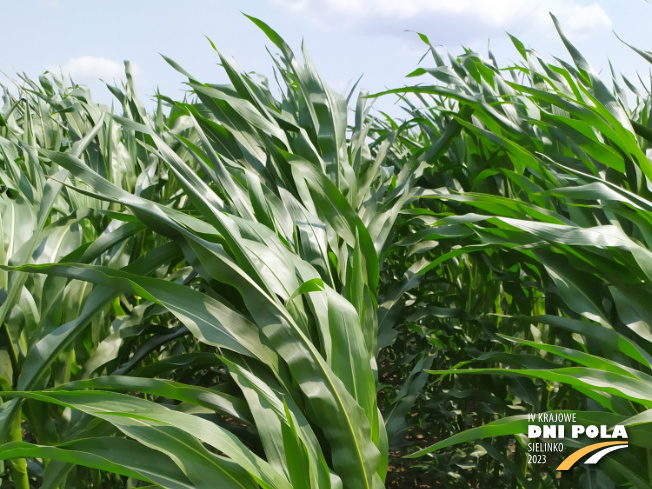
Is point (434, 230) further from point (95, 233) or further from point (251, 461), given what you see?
point (95, 233)

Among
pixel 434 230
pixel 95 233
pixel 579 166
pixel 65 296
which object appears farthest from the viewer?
pixel 95 233

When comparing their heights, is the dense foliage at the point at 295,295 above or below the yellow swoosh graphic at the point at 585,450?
above

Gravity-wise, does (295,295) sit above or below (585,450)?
above

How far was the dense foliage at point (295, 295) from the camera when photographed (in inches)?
24.5

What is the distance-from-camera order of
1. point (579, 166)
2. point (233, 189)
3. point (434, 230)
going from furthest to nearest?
point (579, 166), point (434, 230), point (233, 189)

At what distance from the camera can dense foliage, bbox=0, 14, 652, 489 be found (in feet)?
2.05

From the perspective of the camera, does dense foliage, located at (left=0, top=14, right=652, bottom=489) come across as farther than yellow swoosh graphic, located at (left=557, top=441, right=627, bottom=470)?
No

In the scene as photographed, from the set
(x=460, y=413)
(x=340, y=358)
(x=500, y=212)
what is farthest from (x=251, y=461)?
(x=460, y=413)

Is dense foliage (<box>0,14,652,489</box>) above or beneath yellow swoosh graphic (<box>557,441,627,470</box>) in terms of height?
above

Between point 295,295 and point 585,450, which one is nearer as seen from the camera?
point 295,295

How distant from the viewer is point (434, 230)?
106cm

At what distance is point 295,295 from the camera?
0.65m

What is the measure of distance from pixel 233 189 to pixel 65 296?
0.35 meters

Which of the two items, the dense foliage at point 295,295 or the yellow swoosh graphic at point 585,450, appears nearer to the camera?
the dense foliage at point 295,295
